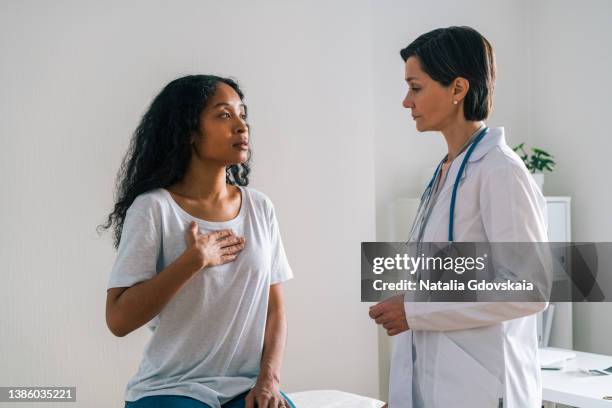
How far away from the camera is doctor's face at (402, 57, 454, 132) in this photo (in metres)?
1.54

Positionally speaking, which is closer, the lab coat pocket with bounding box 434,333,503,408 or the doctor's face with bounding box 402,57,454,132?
the lab coat pocket with bounding box 434,333,503,408

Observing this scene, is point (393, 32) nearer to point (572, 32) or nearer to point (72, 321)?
point (572, 32)

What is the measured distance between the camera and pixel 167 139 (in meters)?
1.70

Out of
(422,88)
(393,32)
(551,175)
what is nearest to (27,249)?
(422,88)

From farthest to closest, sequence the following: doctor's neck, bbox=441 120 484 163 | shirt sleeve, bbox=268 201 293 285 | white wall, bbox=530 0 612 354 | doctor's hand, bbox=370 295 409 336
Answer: white wall, bbox=530 0 612 354 → shirt sleeve, bbox=268 201 293 285 → doctor's neck, bbox=441 120 484 163 → doctor's hand, bbox=370 295 409 336

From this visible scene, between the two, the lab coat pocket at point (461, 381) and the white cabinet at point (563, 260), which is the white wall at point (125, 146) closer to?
the white cabinet at point (563, 260)

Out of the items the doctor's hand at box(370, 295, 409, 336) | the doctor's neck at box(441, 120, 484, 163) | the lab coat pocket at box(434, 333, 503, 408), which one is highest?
the doctor's neck at box(441, 120, 484, 163)

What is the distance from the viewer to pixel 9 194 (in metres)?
2.36

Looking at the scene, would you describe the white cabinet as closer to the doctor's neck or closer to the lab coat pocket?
the doctor's neck

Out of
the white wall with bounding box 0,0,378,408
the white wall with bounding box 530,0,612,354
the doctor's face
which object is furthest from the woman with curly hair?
the white wall with bounding box 530,0,612,354

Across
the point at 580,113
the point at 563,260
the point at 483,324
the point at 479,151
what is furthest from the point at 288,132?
the point at 580,113

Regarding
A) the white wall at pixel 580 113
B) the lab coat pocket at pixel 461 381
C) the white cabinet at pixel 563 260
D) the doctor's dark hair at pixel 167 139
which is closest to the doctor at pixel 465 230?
the lab coat pocket at pixel 461 381

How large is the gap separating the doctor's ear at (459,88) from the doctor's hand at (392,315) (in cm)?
51

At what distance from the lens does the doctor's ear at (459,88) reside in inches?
59.3
